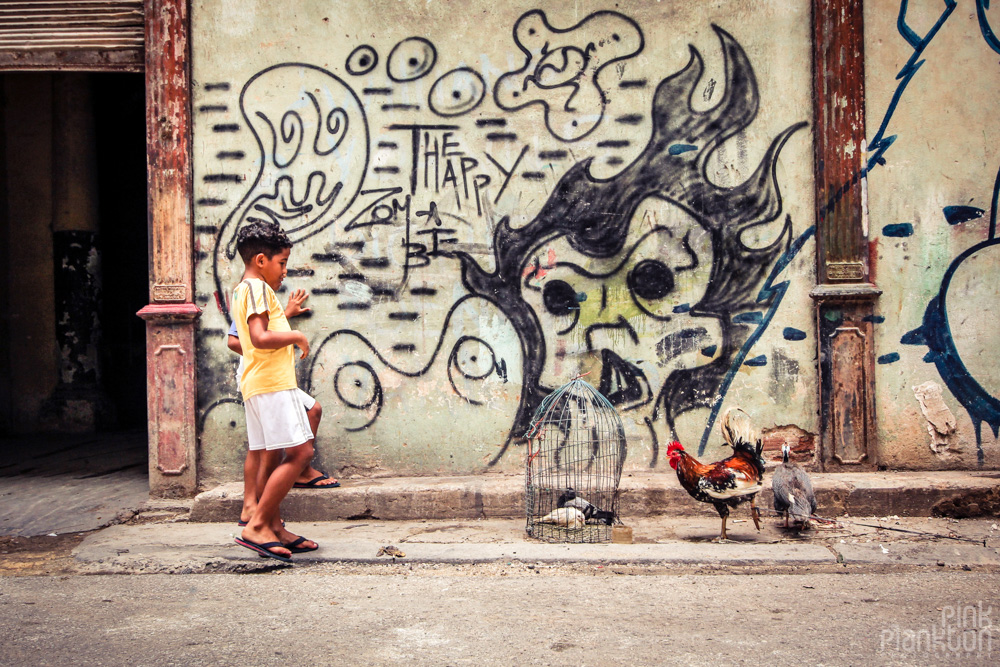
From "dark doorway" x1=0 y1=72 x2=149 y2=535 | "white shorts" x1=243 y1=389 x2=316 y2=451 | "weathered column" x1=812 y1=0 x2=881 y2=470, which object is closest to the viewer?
"white shorts" x1=243 y1=389 x2=316 y2=451

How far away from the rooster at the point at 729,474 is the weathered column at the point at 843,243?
4.00 feet

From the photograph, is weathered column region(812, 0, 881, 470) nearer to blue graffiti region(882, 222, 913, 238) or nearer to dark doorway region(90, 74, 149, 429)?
blue graffiti region(882, 222, 913, 238)

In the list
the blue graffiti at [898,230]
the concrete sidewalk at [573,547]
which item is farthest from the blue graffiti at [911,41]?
the concrete sidewalk at [573,547]

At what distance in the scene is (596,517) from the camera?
501 centimetres

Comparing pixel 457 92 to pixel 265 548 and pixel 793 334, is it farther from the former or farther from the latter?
pixel 265 548

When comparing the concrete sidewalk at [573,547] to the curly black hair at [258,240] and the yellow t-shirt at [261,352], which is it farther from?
the curly black hair at [258,240]

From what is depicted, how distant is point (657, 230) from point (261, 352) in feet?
9.82

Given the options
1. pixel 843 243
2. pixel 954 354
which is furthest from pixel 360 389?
pixel 954 354

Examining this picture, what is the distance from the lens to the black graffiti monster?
5770mm

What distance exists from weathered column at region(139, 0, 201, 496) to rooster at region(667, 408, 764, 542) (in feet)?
11.5

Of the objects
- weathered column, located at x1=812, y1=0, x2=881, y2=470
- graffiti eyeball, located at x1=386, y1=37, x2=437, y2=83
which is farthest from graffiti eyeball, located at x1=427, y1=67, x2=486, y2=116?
weathered column, located at x1=812, y1=0, x2=881, y2=470

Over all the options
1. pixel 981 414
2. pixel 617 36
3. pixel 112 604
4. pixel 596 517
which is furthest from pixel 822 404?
pixel 112 604

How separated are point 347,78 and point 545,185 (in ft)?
5.48

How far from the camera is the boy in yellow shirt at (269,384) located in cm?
436
